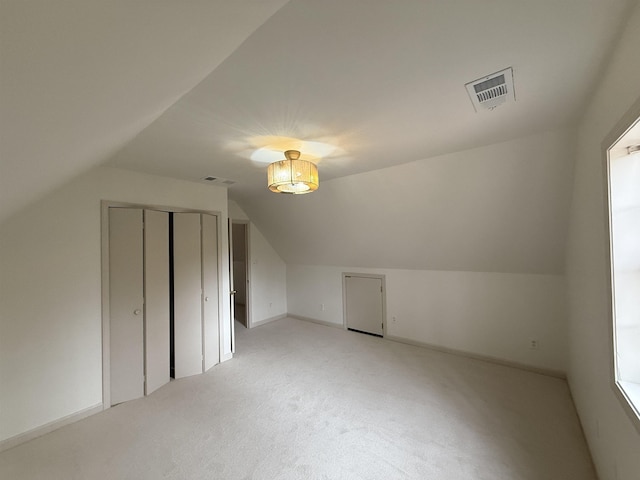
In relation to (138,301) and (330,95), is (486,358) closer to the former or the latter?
(330,95)

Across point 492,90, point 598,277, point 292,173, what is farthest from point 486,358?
point 292,173

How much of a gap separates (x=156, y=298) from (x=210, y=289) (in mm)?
633

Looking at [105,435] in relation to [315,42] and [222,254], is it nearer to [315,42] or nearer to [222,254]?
[222,254]

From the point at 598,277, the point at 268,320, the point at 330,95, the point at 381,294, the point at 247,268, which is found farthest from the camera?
the point at 268,320

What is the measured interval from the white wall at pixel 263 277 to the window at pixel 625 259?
15.1 feet

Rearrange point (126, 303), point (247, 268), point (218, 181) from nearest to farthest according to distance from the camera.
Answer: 1. point (126, 303)
2. point (218, 181)
3. point (247, 268)

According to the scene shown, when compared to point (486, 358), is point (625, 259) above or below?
above

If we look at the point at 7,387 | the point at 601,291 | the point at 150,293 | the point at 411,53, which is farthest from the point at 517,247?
the point at 7,387

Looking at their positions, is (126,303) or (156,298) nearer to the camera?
(126,303)

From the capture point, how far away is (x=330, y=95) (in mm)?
1477

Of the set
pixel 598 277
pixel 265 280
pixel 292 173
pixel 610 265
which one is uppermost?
pixel 292 173

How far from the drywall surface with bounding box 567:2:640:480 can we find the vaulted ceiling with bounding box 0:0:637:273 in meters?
0.12

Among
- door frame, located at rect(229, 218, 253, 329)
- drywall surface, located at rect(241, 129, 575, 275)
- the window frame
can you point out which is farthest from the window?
door frame, located at rect(229, 218, 253, 329)

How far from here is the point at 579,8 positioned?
967 mm
